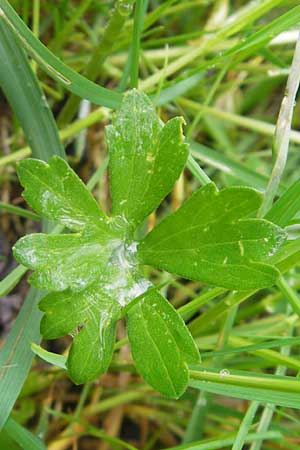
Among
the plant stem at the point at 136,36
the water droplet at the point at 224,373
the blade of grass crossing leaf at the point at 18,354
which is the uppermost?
the plant stem at the point at 136,36

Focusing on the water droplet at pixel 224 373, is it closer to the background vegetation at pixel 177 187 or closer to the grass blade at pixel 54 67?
the background vegetation at pixel 177 187

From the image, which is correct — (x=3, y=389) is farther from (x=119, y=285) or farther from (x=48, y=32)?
(x=48, y=32)

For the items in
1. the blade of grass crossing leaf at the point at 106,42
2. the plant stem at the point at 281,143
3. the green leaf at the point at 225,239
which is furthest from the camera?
the blade of grass crossing leaf at the point at 106,42

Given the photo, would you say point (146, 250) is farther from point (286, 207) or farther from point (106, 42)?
point (106, 42)

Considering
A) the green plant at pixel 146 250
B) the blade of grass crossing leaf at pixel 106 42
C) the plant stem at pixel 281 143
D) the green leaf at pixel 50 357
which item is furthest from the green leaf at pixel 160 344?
the blade of grass crossing leaf at pixel 106 42

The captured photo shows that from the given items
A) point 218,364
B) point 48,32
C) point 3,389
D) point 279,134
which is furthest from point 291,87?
point 48,32

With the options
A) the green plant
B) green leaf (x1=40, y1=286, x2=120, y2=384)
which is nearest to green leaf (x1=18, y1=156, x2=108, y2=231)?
the green plant

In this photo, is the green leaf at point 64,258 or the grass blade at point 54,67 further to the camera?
the grass blade at point 54,67
